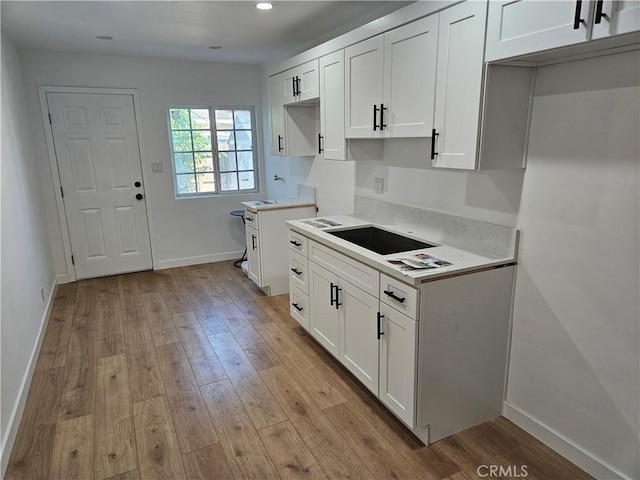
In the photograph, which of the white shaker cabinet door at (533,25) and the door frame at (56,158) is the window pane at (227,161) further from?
the white shaker cabinet door at (533,25)

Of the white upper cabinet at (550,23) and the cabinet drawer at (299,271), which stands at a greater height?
the white upper cabinet at (550,23)

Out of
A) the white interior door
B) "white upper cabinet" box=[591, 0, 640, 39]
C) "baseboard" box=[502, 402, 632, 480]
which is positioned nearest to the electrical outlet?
"baseboard" box=[502, 402, 632, 480]

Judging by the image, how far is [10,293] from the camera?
96.3 inches

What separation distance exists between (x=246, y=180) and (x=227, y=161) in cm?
35

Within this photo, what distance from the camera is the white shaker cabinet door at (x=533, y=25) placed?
1394 millimetres

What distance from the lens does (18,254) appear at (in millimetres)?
Answer: 2812

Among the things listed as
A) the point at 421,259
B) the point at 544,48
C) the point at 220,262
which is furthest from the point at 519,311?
the point at 220,262

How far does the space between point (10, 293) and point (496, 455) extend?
2872mm

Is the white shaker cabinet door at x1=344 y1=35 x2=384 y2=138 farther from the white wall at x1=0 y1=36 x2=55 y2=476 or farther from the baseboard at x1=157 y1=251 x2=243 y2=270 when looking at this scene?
the baseboard at x1=157 y1=251 x2=243 y2=270

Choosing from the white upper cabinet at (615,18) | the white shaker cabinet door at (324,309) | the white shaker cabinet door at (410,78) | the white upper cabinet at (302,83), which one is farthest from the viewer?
the white upper cabinet at (302,83)

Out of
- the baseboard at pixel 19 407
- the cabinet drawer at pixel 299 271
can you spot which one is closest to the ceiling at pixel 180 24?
the cabinet drawer at pixel 299 271

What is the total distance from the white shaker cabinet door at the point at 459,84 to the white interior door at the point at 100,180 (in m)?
3.80

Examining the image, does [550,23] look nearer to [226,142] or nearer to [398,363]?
[398,363]

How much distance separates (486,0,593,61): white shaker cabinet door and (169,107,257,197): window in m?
3.94
